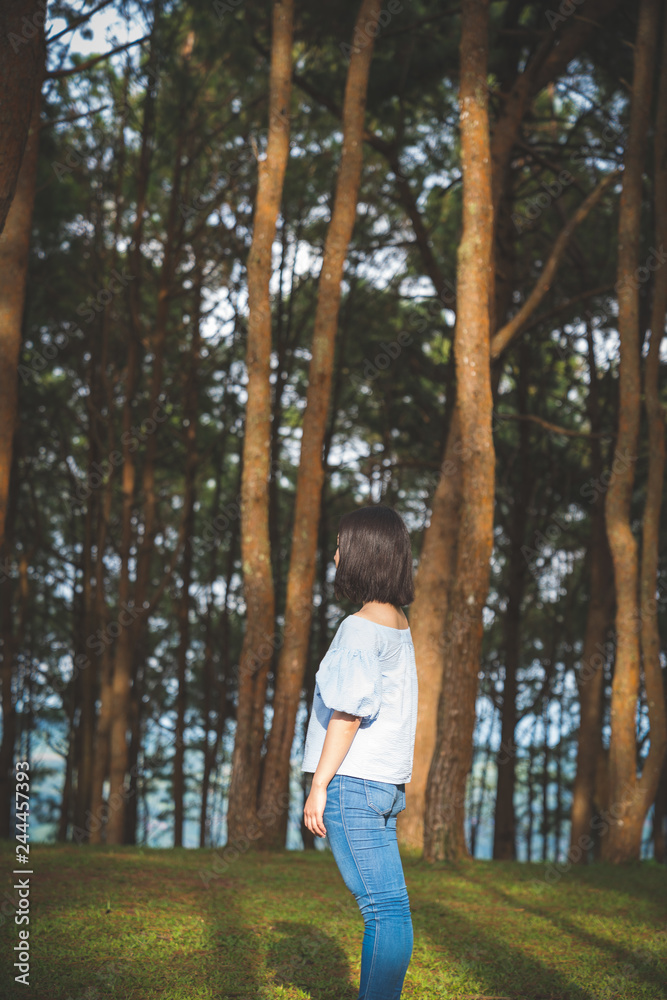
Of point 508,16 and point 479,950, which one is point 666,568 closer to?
point 508,16

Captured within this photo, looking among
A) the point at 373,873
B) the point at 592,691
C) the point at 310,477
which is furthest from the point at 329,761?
the point at 592,691

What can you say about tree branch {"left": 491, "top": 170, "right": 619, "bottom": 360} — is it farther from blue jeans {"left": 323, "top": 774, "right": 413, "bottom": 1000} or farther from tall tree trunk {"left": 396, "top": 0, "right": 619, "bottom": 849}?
blue jeans {"left": 323, "top": 774, "right": 413, "bottom": 1000}

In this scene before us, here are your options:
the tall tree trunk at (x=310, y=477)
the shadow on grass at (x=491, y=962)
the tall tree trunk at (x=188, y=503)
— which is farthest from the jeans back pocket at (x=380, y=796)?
the tall tree trunk at (x=188, y=503)

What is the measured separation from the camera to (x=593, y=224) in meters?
13.4

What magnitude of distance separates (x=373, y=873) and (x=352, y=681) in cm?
53

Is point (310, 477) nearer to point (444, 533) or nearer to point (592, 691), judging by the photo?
point (444, 533)

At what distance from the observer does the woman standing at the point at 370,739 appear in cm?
228

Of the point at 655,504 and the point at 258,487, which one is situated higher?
the point at 655,504

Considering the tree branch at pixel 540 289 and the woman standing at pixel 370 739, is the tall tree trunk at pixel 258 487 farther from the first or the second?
the woman standing at pixel 370 739

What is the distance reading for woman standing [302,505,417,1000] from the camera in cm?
228

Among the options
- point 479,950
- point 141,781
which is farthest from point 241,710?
point 141,781

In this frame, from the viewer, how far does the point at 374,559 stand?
248 cm

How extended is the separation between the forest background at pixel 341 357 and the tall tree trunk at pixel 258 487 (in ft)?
Result: 0.10

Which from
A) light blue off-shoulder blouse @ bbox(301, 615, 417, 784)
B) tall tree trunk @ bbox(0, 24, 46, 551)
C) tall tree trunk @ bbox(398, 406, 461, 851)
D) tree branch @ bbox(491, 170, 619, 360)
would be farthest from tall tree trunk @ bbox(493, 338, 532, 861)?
light blue off-shoulder blouse @ bbox(301, 615, 417, 784)
